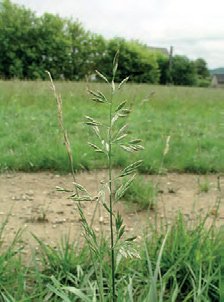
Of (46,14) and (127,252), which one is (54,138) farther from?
(46,14)

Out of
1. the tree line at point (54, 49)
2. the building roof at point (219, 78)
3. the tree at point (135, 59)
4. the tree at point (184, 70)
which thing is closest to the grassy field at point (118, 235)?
the tree line at point (54, 49)

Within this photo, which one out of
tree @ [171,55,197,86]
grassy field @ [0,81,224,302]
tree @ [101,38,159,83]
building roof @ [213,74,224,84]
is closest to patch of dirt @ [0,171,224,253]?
grassy field @ [0,81,224,302]

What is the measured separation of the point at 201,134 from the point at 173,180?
77.9 inches

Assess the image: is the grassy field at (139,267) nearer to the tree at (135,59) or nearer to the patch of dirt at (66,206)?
the patch of dirt at (66,206)

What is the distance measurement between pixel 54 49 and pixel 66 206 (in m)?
29.3

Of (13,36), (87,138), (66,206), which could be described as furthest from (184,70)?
(66,206)

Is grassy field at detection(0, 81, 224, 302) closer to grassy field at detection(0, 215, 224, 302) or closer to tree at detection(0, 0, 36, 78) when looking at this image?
grassy field at detection(0, 215, 224, 302)

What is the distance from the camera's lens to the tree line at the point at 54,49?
2877cm

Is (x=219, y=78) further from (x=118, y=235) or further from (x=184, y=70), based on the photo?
(x=118, y=235)

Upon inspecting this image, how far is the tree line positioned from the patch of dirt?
79.1 feet

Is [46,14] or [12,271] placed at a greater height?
[46,14]

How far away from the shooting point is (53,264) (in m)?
1.60

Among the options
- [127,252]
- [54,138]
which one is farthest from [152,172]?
[127,252]

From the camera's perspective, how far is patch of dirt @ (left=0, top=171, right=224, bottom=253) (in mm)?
2094
